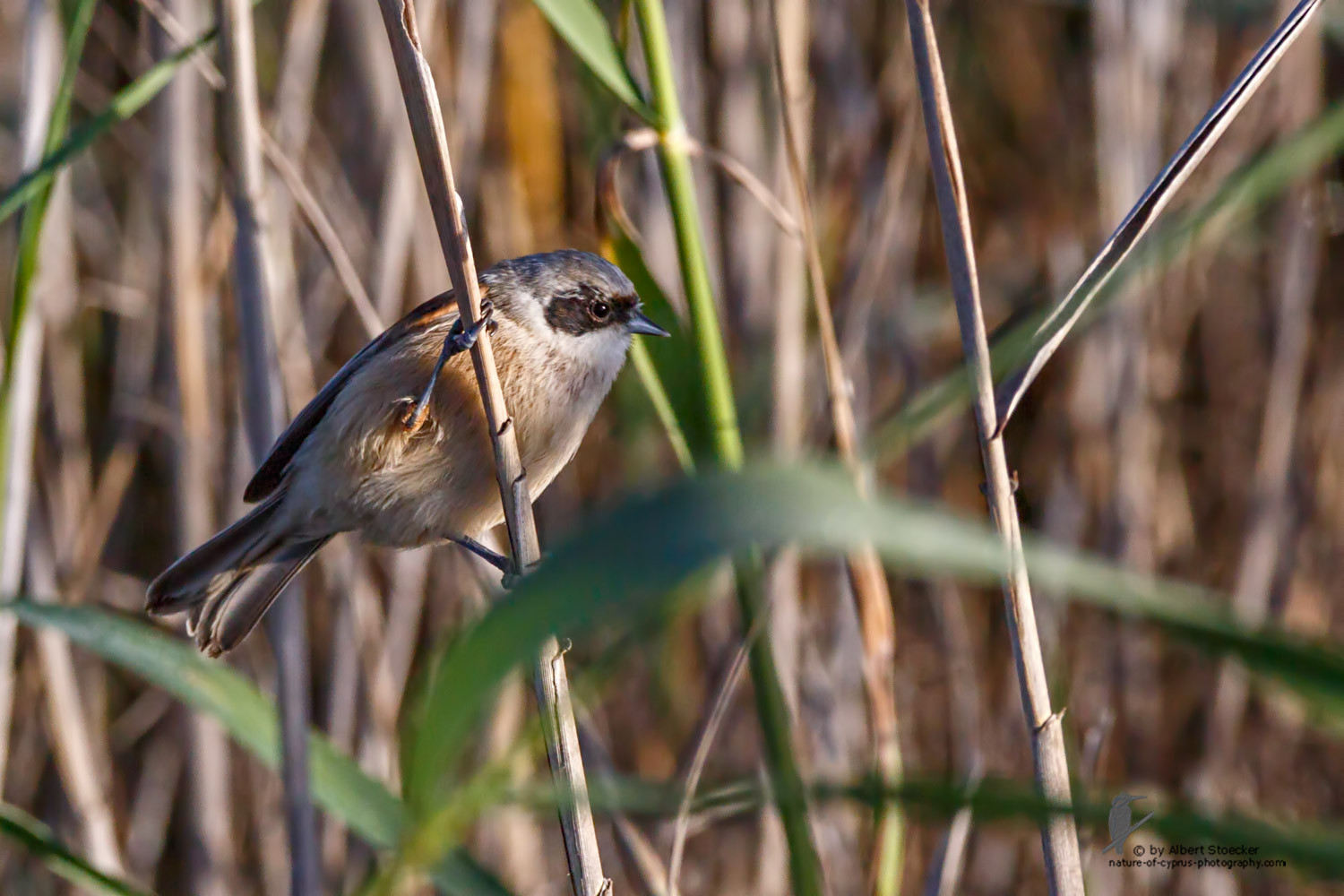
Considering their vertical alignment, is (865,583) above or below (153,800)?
above

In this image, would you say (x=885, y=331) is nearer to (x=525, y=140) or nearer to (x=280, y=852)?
(x=525, y=140)

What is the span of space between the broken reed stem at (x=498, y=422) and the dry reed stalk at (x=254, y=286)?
1.23ft

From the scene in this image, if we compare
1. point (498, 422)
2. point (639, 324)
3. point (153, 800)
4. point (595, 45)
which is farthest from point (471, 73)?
point (153, 800)

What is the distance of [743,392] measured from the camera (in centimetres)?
273

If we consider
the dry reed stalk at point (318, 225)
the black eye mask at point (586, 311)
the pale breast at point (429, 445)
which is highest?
the black eye mask at point (586, 311)

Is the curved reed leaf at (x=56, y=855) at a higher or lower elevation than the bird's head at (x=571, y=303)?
lower

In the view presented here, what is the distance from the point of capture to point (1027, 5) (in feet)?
10.8

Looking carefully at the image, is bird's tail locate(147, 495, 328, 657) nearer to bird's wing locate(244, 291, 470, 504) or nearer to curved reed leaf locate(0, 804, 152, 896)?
bird's wing locate(244, 291, 470, 504)

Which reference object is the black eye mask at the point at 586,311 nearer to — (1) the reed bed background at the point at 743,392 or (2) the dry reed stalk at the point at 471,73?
(1) the reed bed background at the point at 743,392

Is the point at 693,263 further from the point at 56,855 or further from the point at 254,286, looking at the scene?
the point at 56,855

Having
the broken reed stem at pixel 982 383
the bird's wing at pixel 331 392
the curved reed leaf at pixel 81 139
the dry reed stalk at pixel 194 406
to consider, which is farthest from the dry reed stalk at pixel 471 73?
the broken reed stem at pixel 982 383

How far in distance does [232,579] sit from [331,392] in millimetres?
406

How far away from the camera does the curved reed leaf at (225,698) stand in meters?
1.18

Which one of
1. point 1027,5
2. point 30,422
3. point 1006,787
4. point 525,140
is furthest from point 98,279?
point 1006,787
